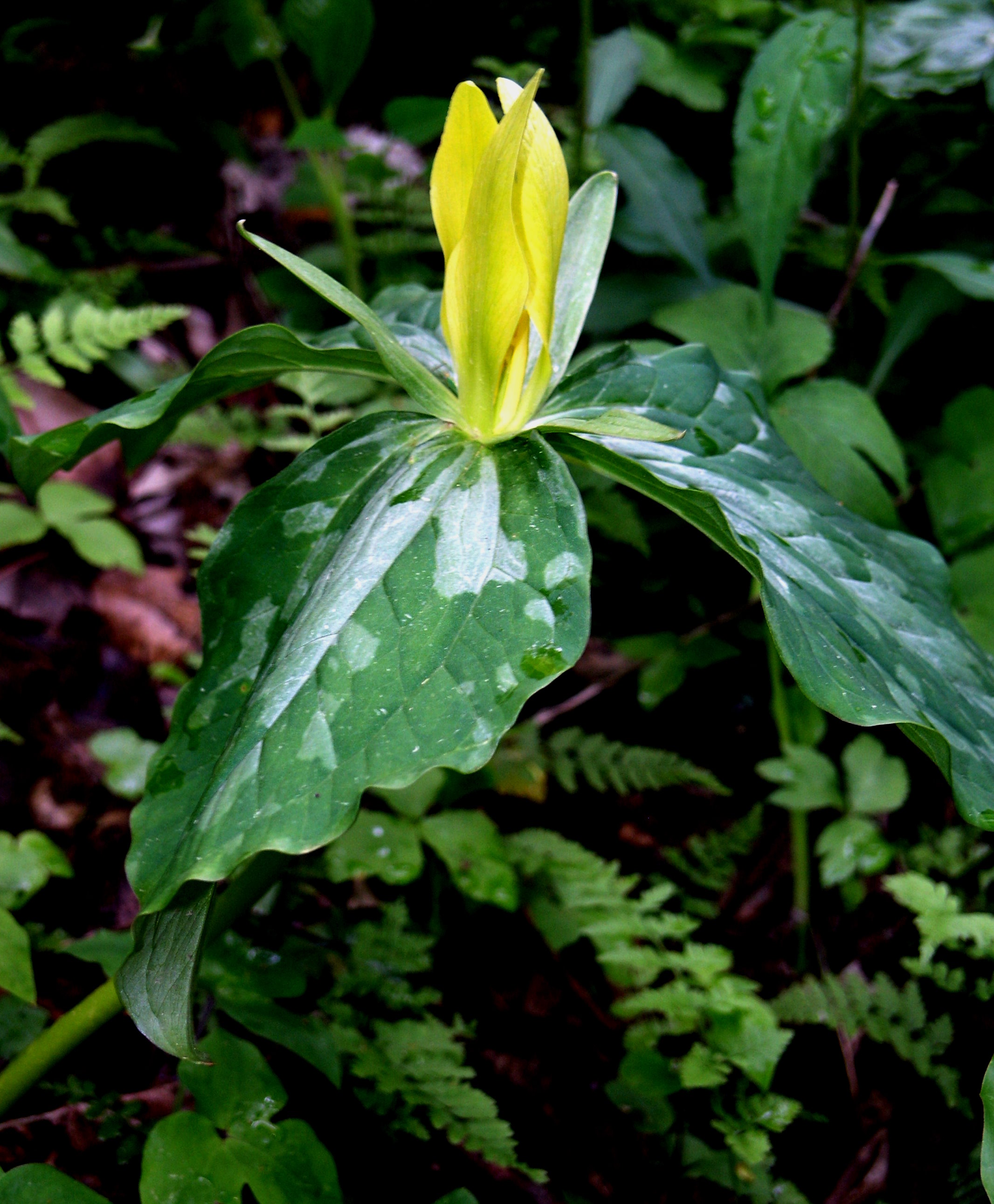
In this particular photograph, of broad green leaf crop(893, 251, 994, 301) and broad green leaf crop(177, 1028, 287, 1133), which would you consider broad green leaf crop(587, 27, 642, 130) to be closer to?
broad green leaf crop(893, 251, 994, 301)

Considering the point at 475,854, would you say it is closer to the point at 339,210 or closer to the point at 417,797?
the point at 417,797

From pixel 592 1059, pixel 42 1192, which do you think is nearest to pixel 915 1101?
pixel 592 1059

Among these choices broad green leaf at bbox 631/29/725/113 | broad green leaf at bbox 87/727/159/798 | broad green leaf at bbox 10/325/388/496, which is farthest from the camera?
broad green leaf at bbox 631/29/725/113

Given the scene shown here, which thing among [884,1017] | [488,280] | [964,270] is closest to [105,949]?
[488,280]

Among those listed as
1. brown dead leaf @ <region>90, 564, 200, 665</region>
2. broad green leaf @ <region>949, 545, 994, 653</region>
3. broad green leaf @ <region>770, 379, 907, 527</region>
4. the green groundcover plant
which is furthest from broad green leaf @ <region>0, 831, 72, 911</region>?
broad green leaf @ <region>949, 545, 994, 653</region>

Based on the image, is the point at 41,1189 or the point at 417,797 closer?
the point at 41,1189
